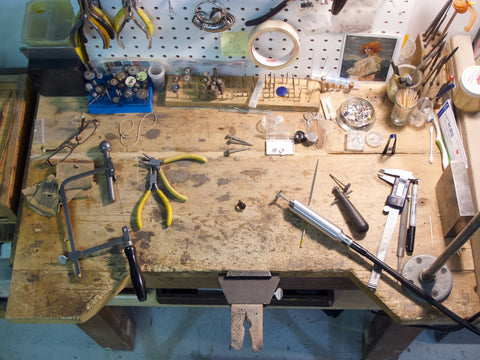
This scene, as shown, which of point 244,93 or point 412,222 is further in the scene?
point 244,93

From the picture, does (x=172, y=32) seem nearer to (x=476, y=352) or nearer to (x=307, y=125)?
(x=307, y=125)

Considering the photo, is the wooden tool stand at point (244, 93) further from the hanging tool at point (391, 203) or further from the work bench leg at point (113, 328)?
the work bench leg at point (113, 328)

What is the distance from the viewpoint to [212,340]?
195 centimetres

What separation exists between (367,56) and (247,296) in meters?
0.88

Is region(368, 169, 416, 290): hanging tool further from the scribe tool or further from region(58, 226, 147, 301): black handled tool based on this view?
region(58, 226, 147, 301): black handled tool

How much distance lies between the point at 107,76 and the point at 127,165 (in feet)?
1.15

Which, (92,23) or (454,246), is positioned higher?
(92,23)

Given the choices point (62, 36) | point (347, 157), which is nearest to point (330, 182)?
point (347, 157)

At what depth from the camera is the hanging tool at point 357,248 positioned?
1.12 m

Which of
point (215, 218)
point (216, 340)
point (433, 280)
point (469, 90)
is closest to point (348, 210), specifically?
point (433, 280)

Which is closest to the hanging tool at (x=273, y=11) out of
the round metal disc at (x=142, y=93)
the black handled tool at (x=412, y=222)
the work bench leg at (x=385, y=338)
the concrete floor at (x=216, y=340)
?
the round metal disc at (x=142, y=93)

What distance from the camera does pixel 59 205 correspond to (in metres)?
1.29

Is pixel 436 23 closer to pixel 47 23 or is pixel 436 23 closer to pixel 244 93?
pixel 244 93

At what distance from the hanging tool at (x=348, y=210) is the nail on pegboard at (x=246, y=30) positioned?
44cm
